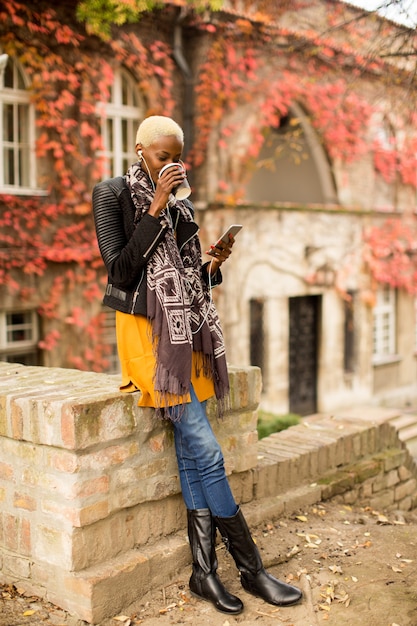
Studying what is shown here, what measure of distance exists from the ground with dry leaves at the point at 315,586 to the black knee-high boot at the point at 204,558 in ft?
0.24

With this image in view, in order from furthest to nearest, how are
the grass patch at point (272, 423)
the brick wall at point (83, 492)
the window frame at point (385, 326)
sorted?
the window frame at point (385, 326) < the grass patch at point (272, 423) < the brick wall at point (83, 492)

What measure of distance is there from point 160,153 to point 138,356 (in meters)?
0.95

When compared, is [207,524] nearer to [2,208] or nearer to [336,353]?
[2,208]

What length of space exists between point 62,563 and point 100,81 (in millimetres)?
8229

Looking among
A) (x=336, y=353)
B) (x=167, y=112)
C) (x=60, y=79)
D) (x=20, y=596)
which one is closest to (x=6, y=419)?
(x=20, y=596)

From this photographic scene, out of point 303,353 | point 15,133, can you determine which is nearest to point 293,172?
point 303,353

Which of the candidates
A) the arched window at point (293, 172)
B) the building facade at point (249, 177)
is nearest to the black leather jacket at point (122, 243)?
the building facade at point (249, 177)

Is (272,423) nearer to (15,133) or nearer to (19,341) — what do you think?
(19,341)

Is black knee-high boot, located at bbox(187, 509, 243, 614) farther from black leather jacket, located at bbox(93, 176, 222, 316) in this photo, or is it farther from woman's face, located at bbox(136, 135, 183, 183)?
woman's face, located at bbox(136, 135, 183, 183)

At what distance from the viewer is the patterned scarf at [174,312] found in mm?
3348

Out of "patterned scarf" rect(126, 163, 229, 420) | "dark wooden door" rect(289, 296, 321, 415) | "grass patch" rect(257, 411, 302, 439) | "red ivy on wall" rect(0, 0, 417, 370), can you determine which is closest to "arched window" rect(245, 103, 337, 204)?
"red ivy on wall" rect(0, 0, 417, 370)

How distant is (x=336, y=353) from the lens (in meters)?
14.3

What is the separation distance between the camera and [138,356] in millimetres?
3490

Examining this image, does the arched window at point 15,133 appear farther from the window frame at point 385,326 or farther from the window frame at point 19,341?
the window frame at point 385,326
